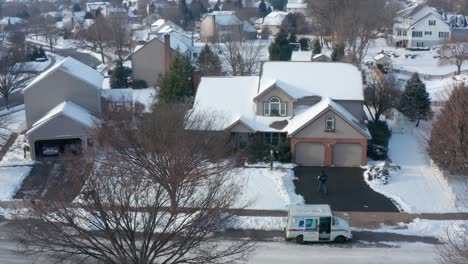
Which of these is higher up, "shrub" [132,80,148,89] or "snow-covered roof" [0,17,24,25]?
"snow-covered roof" [0,17,24,25]

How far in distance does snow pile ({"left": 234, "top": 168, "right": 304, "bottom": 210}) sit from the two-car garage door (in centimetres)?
156

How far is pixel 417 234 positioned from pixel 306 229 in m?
5.08

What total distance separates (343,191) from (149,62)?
101 ft

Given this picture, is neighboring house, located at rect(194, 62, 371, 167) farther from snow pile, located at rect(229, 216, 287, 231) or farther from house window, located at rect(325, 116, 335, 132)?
snow pile, located at rect(229, 216, 287, 231)

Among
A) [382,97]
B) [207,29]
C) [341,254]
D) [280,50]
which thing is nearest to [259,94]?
[382,97]

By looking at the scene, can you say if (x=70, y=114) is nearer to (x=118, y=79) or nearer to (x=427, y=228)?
(x=118, y=79)

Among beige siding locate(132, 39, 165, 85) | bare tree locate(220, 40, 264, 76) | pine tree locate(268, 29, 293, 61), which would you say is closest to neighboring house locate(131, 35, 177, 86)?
beige siding locate(132, 39, 165, 85)

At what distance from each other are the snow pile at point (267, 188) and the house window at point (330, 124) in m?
3.26

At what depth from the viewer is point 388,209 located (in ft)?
96.9

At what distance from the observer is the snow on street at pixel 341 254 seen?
80.0ft

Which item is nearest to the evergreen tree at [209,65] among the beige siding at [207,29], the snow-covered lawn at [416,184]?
the snow-covered lawn at [416,184]

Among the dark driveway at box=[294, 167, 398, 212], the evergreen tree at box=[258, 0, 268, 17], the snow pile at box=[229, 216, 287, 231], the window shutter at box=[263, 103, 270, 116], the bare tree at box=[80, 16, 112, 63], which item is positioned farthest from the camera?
the evergreen tree at box=[258, 0, 268, 17]

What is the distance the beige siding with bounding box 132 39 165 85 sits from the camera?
57.8 m

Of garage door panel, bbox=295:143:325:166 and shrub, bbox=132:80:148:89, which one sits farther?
shrub, bbox=132:80:148:89
